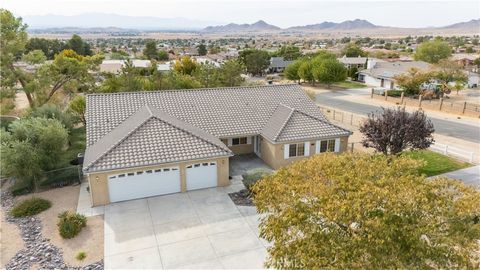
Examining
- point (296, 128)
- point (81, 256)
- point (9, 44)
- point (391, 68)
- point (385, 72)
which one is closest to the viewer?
point (81, 256)

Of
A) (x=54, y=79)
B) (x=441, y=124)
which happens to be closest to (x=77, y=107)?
(x=54, y=79)

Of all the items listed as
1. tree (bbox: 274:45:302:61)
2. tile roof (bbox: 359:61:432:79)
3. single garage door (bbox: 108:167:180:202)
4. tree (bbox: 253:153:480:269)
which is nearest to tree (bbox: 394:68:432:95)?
tile roof (bbox: 359:61:432:79)

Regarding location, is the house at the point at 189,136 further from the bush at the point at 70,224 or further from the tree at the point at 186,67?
the tree at the point at 186,67

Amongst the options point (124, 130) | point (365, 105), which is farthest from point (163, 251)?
point (365, 105)

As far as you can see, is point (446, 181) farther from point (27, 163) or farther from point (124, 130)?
point (27, 163)

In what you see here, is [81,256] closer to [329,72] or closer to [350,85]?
[329,72]

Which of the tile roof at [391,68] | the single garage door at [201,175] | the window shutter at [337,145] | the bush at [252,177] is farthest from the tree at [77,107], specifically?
the tile roof at [391,68]
